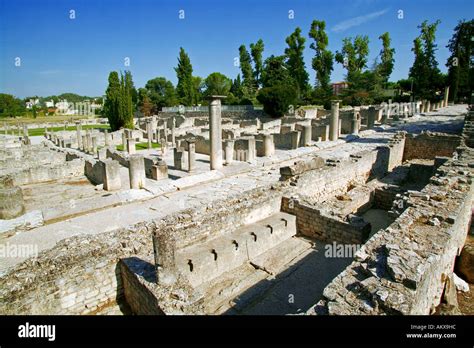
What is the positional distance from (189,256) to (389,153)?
1309 centimetres

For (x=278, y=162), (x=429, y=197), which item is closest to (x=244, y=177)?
(x=278, y=162)

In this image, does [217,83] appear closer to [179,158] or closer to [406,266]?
[179,158]

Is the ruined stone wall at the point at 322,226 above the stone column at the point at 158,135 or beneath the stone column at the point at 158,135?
beneath

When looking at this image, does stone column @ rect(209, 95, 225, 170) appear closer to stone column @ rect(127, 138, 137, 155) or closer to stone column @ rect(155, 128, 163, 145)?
stone column @ rect(127, 138, 137, 155)

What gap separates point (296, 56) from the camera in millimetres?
55438

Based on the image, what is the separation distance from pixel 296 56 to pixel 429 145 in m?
43.9

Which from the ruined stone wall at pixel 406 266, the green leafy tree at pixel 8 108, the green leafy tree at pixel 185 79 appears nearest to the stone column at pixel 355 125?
the ruined stone wall at pixel 406 266

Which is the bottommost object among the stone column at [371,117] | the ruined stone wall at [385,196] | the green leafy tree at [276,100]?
the ruined stone wall at [385,196]

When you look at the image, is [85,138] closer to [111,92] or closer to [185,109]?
[111,92]

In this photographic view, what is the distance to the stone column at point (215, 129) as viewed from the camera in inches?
600

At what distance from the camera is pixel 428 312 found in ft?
15.0

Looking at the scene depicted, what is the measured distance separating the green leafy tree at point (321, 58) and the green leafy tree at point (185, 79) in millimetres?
24734

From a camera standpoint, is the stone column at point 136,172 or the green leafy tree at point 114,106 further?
the green leafy tree at point 114,106

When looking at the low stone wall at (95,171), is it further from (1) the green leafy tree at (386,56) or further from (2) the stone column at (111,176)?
(1) the green leafy tree at (386,56)
